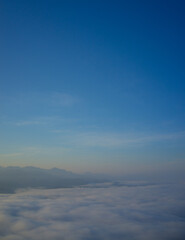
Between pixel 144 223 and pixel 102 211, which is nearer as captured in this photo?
pixel 144 223

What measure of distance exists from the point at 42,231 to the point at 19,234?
305 inches

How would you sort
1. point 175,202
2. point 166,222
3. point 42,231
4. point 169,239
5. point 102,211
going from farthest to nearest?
point 175,202 → point 102,211 → point 166,222 → point 42,231 → point 169,239

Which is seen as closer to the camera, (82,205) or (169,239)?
Answer: (169,239)

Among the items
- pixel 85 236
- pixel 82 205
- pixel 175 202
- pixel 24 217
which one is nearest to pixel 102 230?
pixel 85 236

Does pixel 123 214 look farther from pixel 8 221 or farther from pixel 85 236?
pixel 8 221

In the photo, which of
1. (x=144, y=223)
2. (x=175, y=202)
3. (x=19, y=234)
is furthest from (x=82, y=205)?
(x=175, y=202)

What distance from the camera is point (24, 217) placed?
262ft

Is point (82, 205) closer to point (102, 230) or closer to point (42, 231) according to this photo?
point (102, 230)

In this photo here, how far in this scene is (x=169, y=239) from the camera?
5838 cm

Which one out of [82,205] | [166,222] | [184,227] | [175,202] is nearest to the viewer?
[184,227]

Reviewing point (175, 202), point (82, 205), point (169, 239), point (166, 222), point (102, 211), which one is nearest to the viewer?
point (169, 239)

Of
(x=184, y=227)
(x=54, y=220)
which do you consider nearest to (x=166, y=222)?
(x=184, y=227)

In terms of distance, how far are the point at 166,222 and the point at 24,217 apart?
63.4 meters

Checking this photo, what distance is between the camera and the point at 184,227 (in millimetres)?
71125
